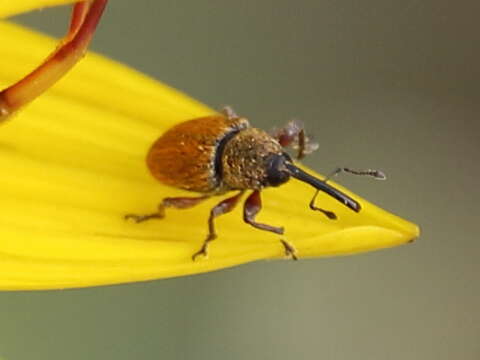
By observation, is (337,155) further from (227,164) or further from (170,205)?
(170,205)

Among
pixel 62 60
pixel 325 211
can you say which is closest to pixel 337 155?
pixel 325 211

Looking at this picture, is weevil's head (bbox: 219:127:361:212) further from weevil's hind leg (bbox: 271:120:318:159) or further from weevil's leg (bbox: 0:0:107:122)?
weevil's leg (bbox: 0:0:107:122)

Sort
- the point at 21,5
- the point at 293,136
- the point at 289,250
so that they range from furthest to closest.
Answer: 1. the point at 293,136
2. the point at 289,250
3. the point at 21,5

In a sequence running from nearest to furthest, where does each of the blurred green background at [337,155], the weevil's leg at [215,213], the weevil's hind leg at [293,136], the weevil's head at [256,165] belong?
the weevil's leg at [215,213], the weevil's head at [256,165], the weevil's hind leg at [293,136], the blurred green background at [337,155]

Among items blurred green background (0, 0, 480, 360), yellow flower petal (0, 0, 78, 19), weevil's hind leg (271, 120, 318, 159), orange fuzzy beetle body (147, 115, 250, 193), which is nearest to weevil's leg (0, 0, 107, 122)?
yellow flower petal (0, 0, 78, 19)

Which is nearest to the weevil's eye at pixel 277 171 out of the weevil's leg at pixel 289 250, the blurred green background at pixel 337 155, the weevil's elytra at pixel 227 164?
the weevil's elytra at pixel 227 164

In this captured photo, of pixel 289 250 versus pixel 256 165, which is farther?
pixel 256 165

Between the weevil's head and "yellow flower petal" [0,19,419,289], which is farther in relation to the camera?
the weevil's head

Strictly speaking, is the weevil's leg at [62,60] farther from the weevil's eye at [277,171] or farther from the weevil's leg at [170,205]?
the weevil's eye at [277,171]
